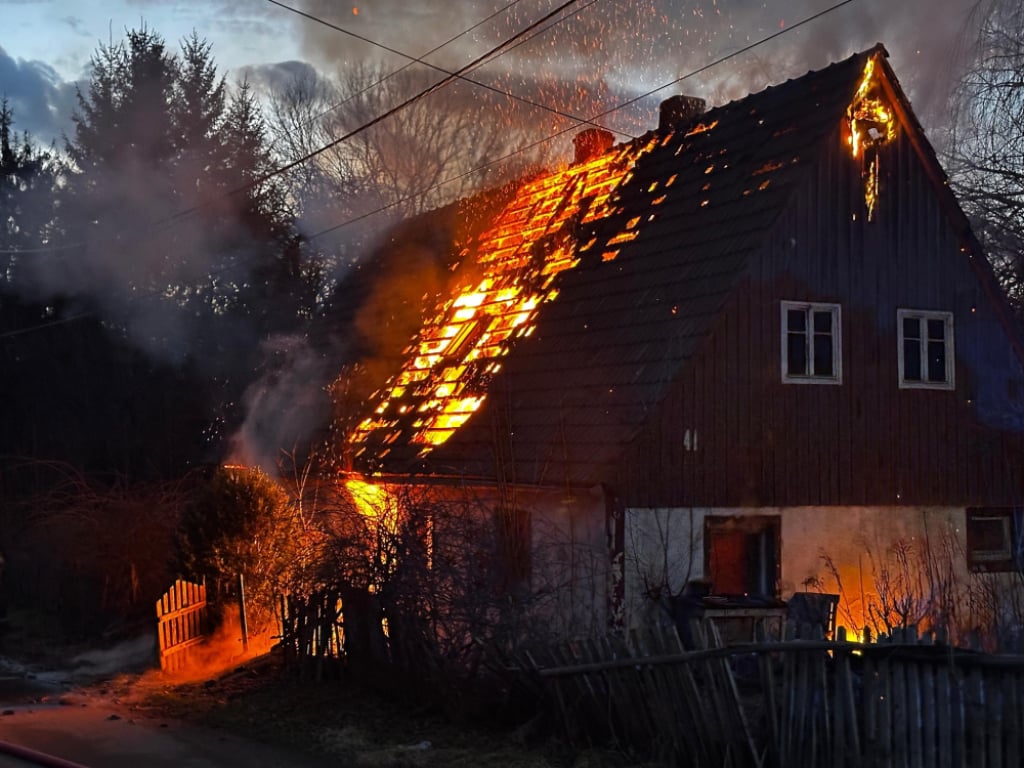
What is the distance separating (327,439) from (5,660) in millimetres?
5498

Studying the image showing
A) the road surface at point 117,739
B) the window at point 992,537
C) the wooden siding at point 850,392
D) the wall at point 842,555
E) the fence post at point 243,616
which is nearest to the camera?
the road surface at point 117,739

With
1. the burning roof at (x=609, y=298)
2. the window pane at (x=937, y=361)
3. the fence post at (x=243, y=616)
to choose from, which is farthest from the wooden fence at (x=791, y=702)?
the window pane at (x=937, y=361)

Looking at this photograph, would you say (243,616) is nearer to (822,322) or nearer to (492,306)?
(492,306)

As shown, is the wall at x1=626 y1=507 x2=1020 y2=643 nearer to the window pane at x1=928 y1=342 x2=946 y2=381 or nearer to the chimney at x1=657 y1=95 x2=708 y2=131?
the window pane at x1=928 y1=342 x2=946 y2=381

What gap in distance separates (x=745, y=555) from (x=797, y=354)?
2.50 m

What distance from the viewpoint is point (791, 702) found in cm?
876

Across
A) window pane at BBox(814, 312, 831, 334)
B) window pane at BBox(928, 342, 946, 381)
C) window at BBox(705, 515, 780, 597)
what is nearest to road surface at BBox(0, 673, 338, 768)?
window at BBox(705, 515, 780, 597)

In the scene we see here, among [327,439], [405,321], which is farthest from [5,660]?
[405,321]

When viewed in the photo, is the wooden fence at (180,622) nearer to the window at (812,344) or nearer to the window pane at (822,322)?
the window at (812,344)

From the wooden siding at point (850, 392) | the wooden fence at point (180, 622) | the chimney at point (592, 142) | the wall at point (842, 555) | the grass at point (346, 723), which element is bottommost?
the grass at point (346, 723)

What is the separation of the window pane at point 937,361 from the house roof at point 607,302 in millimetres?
3082

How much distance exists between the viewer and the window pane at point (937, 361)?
1585 centimetres

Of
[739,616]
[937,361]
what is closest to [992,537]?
[937,361]

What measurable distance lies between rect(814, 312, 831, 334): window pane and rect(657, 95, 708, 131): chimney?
17.5ft
